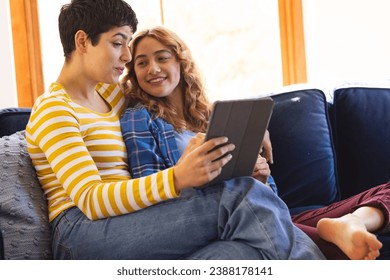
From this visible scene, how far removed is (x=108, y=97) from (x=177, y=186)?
0.49m

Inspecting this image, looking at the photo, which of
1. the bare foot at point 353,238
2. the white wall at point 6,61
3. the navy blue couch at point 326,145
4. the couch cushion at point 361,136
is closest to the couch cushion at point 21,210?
the bare foot at point 353,238

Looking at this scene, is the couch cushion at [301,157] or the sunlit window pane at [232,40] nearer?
the couch cushion at [301,157]

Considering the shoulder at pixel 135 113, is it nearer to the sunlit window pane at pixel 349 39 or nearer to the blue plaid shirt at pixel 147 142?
the blue plaid shirt at pixel 147 142

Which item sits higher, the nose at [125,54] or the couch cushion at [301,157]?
the nose at [125,54]

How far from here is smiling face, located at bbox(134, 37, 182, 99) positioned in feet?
5.93

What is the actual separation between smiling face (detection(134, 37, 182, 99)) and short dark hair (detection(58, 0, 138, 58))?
23cm

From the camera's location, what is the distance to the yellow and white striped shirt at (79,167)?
1.37 m

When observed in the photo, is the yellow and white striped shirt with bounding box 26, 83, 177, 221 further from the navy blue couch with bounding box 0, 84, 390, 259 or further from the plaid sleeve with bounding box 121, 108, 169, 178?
the navy blue couch with bounding box 0, 84, 390, 259

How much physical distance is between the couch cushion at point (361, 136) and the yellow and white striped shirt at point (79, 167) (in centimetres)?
84

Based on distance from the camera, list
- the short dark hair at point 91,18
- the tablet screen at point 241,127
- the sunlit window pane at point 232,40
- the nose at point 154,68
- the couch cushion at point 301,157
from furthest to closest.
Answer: the sunlit window pane at point 232,40
the couch cushion at point 301,157
the nose at point 154,68
the short dark hair at point 91,18
the tablet screen at point 241,127

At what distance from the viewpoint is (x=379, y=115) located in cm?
204
